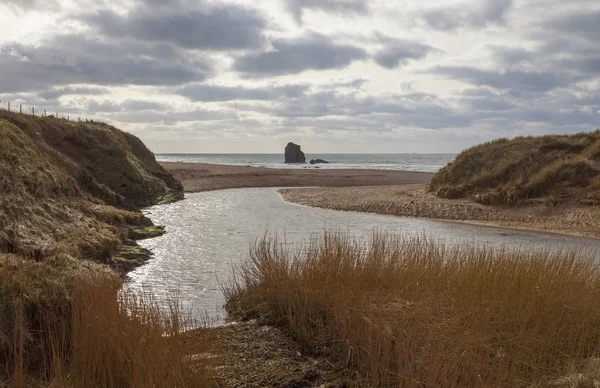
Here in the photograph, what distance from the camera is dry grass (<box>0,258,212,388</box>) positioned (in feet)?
21.8

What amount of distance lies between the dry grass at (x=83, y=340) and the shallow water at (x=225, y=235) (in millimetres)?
3395

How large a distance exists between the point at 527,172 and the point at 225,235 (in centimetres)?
1988

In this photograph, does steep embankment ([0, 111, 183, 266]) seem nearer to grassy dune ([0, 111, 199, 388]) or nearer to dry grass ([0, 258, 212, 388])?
grassy dune ([0, 111, 199, 388])

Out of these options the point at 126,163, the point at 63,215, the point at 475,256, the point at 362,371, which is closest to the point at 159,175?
the point at 126,163

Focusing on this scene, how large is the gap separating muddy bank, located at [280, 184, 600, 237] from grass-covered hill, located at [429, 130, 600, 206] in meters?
0.93

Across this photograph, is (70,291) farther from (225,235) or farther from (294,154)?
(294,154)

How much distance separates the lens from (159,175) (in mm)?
46812

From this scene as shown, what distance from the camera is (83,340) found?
718 centimetres

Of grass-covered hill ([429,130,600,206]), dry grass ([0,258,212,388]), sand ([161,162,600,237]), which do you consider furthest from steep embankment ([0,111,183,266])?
grass-covered hill ([429,130,600,206])

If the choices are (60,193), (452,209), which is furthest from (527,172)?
(60,193)

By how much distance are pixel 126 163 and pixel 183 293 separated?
2321cm

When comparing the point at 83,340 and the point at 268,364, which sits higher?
the point at 83,340

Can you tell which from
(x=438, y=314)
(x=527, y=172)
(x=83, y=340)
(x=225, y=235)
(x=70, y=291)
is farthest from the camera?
(x=527, y=172)

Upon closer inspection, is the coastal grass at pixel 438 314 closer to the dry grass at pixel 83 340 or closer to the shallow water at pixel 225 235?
the shallow water at pixel 225 235
